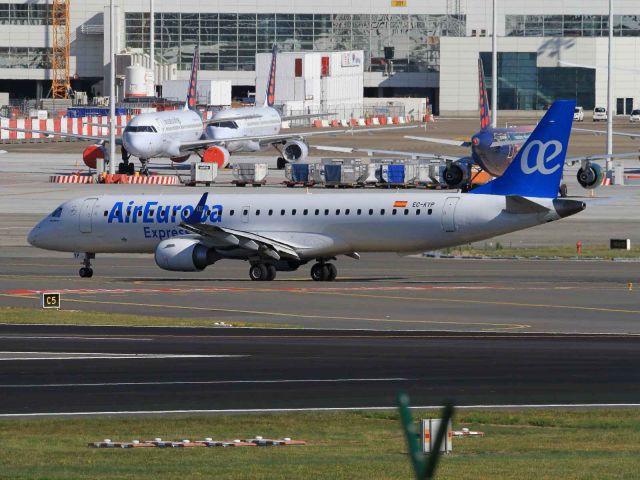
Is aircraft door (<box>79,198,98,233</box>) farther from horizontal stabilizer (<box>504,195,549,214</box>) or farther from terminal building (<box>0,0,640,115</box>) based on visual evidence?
terminal building (<box>0,0,640,115</box>)

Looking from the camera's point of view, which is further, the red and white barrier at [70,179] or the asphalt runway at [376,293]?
the red and white barrier at [70,179]

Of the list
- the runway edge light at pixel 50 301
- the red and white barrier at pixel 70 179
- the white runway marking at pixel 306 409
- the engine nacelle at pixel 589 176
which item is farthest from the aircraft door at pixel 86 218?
the red and white barrier at pixel 70 179

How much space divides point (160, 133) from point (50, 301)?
5841 centimetres

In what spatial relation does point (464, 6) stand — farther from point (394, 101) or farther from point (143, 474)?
point (143, 474)

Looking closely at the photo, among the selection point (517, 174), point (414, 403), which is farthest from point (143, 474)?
point (517, 174)

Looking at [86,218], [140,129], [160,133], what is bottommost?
[86,218]

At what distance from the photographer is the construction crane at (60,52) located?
17788cm

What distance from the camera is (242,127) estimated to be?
359 feet

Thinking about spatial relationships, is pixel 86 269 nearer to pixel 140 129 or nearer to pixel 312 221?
pixel 312 221

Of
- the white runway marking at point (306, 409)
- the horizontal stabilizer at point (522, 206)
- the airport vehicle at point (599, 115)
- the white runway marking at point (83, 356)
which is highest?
the airport vehicle at point (599, 115)

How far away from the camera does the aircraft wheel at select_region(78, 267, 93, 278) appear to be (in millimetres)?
52594

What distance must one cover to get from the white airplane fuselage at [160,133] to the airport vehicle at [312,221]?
43.9 metres

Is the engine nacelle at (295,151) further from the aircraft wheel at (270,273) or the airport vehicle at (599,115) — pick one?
the airport vehicle at (599,115)

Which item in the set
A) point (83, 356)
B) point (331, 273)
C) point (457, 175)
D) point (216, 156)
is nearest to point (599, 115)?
point (216, 156)
